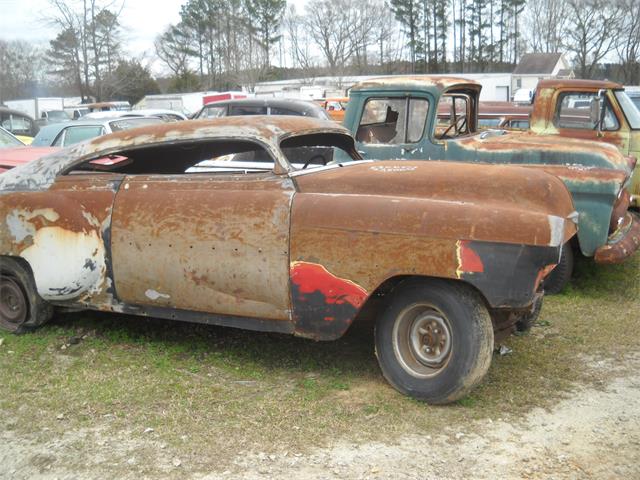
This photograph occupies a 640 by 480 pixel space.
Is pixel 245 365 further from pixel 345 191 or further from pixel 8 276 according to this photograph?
pixel 8 276

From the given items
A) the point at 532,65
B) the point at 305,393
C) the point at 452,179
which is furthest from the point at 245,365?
the point at 532,65

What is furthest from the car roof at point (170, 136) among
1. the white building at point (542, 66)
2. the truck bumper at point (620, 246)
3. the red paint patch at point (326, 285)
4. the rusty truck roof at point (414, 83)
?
the white building at point (542, 66)

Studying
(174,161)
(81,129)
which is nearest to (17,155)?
(81,129)

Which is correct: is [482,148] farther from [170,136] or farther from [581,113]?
[170,136]

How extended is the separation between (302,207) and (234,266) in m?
0.59

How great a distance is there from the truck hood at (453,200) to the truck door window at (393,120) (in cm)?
286

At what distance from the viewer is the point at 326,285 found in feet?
14.0

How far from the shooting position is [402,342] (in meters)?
4.27

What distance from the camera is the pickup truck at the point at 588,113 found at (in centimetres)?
841

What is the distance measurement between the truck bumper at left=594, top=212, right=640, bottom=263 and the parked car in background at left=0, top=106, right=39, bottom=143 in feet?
54.7

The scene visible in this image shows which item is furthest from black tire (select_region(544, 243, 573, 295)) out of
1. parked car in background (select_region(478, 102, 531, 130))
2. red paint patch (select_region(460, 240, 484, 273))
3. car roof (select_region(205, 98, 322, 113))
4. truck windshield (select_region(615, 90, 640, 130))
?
car roof (select_region(205, 98, 322, 113))

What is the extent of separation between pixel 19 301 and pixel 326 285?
2.66 m

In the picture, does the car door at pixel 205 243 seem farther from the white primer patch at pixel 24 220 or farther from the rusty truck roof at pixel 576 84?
the rusty truck roof at pixel 576 84

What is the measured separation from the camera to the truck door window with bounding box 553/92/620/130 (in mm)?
8484
